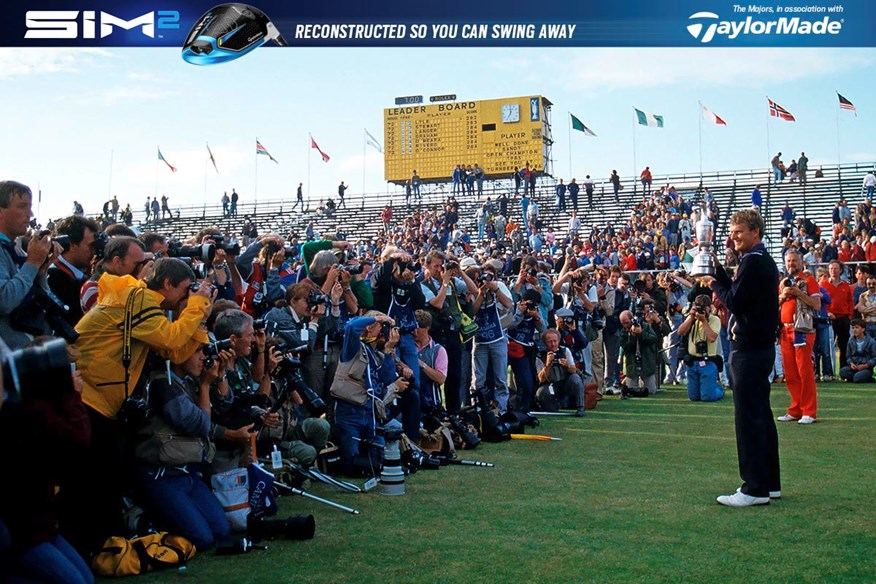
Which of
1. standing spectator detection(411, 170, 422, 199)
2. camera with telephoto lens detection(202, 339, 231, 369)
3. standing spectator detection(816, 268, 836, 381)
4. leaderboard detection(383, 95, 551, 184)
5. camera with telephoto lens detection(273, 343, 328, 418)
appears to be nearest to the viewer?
camera with telephoto lens detection(202, 339, 231, 369)

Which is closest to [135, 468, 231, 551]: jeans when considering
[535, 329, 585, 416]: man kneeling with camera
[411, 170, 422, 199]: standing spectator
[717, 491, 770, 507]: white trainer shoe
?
[717, 491, 770, 507]: white trainer shoe

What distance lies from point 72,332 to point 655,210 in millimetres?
34497

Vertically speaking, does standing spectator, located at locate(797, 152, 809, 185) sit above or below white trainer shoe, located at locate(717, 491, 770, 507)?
above

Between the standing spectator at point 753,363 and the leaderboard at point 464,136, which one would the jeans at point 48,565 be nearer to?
the standing spectator at point 753,363

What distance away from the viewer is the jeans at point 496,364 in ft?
38.6

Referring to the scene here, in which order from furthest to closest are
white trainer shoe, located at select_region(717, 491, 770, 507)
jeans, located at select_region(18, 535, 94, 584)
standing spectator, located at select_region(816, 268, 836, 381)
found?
standing spectator, located at select_region(816, 268, 836, 381), white trainer shoe, located at select_region(717, 491, 770, 507), jeans, located at select_region(18, 535, 94, 584)

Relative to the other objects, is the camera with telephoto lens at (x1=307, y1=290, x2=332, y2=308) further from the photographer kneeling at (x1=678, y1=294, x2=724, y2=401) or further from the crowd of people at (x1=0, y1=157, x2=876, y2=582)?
the photographer kneeling at (x1=678, y1=294, x2=724, y2=401)

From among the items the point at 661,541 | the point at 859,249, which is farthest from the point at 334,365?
the point at 859,249

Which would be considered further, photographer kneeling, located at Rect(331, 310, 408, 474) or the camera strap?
photographer kneeling, located at Rect(331, 310, 408, 474)

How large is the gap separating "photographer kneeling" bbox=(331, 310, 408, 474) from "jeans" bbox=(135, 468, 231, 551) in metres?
2.26

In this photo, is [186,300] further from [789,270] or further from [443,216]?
[443,216]

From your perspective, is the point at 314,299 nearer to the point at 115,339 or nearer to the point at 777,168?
the point at 115,339

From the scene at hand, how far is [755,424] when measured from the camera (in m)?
6.68

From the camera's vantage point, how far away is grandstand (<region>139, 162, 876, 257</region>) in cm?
3959
